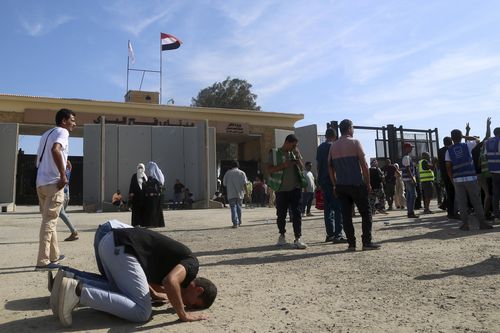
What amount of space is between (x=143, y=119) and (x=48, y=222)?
23.9 metres

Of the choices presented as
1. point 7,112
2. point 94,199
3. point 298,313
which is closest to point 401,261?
point 298,313

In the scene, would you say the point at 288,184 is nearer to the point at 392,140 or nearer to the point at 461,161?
the point at 461,161

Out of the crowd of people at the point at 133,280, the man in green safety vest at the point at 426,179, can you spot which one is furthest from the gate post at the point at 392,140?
the crowd of people at the point at 133,280

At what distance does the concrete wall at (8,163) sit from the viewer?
67.0 ft

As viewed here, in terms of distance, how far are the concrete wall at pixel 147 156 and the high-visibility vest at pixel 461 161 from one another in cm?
1463

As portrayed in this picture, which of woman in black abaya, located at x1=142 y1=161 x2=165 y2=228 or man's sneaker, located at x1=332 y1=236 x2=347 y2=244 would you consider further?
woman in black abaya, located at x1=142 y1=161 x2=165 y2=228

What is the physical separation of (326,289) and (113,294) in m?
1.84

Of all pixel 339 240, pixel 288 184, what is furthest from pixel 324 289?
pixel 339 240

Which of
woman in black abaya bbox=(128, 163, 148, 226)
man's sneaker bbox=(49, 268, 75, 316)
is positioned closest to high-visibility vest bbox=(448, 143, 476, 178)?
woman in black abaya bbox=(128, 163, 148, 226)

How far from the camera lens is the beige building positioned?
24012mm

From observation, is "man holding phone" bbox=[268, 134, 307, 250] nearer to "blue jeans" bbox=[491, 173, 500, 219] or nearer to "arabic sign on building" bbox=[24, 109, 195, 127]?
"blue jeans" bbox=[491, 173, 500, 219]

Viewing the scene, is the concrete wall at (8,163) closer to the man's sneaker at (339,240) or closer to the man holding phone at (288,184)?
the man holding phone at (288,184)

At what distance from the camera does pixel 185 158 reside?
2214 cm

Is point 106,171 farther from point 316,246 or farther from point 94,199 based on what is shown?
point 316,246
